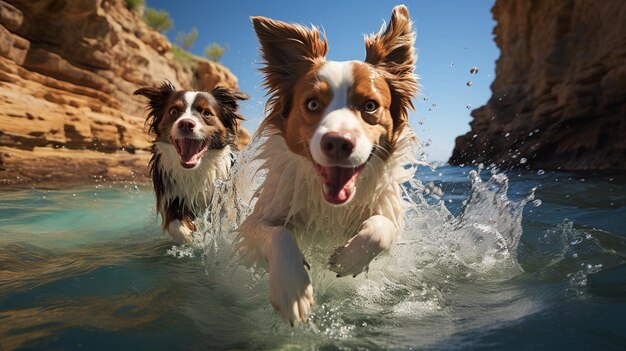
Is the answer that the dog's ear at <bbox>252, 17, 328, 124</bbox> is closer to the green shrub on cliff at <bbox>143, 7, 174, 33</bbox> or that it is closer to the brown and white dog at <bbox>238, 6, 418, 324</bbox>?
the brown and white dog at <bbox>238, 6, 418, 324</bbox>

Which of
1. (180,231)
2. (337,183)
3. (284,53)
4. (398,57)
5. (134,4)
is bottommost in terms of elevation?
(180,231)

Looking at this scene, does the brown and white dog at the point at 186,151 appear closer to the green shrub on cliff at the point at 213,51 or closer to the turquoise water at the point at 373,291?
the turquoise water at the point at 373,291

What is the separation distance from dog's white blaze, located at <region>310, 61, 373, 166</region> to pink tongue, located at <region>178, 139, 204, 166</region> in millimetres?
2648

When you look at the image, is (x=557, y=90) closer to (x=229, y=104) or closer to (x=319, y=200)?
(x=229, y=104)

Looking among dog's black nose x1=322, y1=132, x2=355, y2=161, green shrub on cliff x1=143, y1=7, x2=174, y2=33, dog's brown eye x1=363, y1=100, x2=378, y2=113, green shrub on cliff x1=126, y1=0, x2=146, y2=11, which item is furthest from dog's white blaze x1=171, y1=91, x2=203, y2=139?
green shrub on cliff x1=143, y1=7, x2=174, y2=33

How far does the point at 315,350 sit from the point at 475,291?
147 cm

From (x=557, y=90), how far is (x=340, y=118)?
525 inches

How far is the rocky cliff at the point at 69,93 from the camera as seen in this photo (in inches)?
428

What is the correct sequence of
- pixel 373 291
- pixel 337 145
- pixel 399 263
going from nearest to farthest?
pixel 337 145 → pixel 373 291 → pixel 399 263

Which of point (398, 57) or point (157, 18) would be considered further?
point (157, 18)

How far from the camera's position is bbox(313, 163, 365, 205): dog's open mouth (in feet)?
9.05

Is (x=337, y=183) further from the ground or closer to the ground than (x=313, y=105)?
closer to the ground

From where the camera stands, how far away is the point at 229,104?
19.4 ft

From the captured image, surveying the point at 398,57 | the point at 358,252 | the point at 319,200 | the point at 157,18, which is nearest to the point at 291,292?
the point at 358,252
